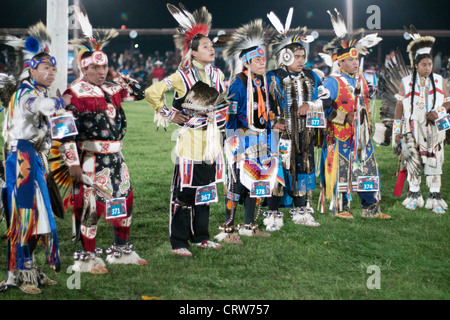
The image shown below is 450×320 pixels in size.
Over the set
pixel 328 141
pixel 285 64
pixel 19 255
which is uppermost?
pixel 285 64

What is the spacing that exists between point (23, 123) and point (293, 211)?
3358 mm

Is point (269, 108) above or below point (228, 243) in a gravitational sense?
above

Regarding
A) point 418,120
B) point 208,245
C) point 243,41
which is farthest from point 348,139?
point 208,245

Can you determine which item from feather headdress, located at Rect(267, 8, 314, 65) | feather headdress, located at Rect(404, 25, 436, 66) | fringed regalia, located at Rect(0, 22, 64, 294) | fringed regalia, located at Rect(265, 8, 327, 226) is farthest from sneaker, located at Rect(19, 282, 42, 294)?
feather headdress, located at Rect(404, 25, 436, 66)

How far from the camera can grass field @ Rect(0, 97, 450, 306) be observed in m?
4.45

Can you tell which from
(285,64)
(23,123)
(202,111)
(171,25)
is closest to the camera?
(23,123)

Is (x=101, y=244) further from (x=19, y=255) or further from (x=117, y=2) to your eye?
(x=117, y=2)

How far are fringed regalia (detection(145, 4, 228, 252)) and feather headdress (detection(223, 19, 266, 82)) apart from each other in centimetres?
51

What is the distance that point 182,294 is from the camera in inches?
173

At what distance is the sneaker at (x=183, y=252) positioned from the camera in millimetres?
5336

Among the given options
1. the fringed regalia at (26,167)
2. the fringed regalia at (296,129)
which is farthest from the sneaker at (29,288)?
the fringed regalia at (296,129)

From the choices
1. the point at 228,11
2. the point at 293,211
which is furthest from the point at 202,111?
the point at 228,11

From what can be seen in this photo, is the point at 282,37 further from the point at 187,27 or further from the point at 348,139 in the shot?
the point at 187,27

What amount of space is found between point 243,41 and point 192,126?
3.77ft
